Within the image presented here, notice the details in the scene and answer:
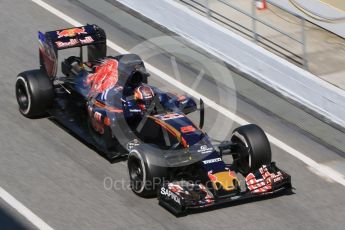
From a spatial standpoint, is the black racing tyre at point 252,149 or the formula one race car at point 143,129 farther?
the black racing tyre at point 252,149

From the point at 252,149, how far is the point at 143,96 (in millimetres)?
2004

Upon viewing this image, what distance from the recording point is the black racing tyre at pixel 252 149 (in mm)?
14906

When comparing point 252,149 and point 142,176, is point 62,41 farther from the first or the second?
point 252,149

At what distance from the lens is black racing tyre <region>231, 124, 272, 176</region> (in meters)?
14.9

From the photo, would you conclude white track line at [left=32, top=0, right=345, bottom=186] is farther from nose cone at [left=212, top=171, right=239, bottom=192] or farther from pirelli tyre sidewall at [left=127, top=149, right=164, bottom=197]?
pirelli tyre sidewall at [left=127, top=149, right=164, bottom=197]

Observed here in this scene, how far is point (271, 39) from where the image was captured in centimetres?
1909

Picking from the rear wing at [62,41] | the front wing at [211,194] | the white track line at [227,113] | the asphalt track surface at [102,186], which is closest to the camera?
the front wing at [211,194]

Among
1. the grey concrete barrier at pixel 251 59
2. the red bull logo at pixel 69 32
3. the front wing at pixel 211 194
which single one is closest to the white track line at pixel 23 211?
the front wing at pixel 211 194

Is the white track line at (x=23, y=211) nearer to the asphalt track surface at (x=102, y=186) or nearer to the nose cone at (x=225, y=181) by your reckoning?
the asphalt track surface at (x=102, y=186)

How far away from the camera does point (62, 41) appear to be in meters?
16.8

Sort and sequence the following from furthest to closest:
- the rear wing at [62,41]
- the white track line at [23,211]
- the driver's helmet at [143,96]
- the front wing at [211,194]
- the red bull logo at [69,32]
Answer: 1. the red bull logo at [69,32]
2. the rear wing at [62,41]
3. the driver's helmet at [143,96]
4. the front wing at [211,194]
5. the white track line at [23,211]

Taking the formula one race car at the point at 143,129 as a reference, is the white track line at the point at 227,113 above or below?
below

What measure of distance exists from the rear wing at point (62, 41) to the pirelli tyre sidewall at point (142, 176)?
3.23 m

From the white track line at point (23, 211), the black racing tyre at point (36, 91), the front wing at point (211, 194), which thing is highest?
the front wing at point (211, 194)
